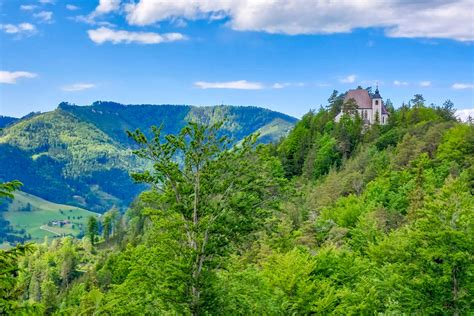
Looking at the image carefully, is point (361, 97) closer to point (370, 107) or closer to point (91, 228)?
point (370, 107)

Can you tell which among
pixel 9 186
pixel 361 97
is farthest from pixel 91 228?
pixel 9 186

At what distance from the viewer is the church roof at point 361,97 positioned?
128 m

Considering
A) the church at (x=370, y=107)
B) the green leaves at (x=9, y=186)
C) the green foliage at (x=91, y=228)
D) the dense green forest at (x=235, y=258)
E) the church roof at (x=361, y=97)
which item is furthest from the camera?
the green foliage at (x=91, y=228)

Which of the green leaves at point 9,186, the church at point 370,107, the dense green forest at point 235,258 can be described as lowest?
the dense green forest at point 235,258

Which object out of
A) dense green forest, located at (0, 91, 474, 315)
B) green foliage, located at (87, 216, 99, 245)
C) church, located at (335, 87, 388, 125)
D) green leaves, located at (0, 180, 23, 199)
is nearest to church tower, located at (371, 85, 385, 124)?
church, located at (335, 87, 388, 125)

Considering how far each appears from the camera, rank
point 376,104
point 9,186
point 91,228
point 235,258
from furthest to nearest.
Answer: point 91,228 → point 376,104 → point 235,258 → point 9,186

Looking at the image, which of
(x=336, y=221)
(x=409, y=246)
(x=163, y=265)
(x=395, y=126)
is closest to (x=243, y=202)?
(x=163, y=265)

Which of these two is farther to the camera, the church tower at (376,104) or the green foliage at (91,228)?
the green foliage at (91,228)

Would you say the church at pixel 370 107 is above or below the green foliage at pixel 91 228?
above

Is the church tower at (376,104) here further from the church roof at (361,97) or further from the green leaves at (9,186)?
the green leaves at (9,186)

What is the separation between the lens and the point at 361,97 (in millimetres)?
129375

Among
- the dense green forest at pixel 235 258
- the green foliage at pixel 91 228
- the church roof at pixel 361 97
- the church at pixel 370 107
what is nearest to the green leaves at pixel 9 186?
the dense green forest at pixel 235 258

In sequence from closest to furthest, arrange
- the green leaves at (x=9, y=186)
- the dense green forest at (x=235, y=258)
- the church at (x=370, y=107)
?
the green leaves at (x=9, y=186), the dense green forest at (x=235, y=258), the church at (x=370, y=107)

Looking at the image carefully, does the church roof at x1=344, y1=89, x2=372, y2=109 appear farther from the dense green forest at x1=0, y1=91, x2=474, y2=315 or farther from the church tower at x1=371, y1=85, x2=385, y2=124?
the dense green forest at x1=0, y1=91, x2=474, y2=315
